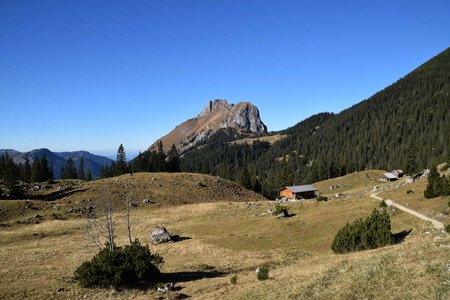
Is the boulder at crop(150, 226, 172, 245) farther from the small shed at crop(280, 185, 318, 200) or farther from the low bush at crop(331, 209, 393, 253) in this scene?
the small shed at crop(280, 185, 318, 200)

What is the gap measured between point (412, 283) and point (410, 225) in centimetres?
2847

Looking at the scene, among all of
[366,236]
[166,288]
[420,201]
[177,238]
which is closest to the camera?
[166,288]

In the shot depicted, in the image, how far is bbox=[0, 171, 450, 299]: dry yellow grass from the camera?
15.9 meters

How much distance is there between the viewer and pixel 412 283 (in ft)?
45.1

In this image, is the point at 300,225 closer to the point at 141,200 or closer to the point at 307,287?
the point at 307,287

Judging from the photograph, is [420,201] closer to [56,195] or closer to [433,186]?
[433,186]

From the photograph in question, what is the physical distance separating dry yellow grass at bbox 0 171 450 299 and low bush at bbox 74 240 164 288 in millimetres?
1284

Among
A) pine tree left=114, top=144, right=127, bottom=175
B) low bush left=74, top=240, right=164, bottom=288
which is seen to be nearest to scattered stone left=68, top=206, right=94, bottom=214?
low bush left=74, top=240, right=164, bottom=288

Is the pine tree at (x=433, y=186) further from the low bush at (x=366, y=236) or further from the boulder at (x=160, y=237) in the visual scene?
the boulder at (x=160, y=237)

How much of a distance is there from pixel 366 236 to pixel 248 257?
1494 cm

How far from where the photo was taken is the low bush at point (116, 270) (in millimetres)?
31203

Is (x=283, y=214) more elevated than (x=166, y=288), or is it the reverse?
(x=283, y=214)

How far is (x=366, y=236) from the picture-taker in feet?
112

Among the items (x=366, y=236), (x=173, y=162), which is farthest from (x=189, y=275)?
(x=173, y=162)
